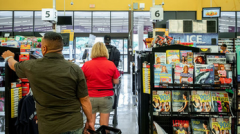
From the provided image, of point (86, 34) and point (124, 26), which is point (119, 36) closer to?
point (124, 26)

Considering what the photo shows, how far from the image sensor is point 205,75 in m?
2.46

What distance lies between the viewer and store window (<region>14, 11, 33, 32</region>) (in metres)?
13.1

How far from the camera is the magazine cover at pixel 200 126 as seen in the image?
2574mm

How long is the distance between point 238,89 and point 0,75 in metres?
3.06

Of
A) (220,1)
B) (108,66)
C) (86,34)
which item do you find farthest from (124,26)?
(108,66)

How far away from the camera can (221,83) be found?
245 centimetres

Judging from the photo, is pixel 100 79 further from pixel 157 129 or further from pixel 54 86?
pixel 54 86

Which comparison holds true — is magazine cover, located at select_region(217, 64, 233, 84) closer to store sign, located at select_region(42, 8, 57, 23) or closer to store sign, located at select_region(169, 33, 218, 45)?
store sign, located at select_region(169, 33, 218, 45)

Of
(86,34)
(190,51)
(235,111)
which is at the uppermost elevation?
(86,34)

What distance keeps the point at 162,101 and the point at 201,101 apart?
47cm

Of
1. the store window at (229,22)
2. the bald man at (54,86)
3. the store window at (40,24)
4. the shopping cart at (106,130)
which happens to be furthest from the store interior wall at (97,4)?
the shopping cart at (106,130)

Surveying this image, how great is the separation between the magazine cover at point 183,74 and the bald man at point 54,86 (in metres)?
1.27

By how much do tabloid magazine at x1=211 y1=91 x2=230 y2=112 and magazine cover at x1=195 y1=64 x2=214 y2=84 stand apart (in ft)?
0.71

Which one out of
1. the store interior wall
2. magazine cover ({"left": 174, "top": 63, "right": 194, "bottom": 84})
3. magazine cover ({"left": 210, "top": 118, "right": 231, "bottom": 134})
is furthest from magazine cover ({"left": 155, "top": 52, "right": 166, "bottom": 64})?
the store interior wall
